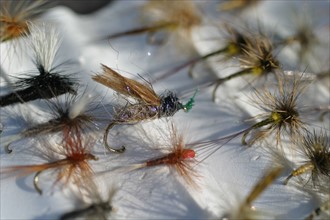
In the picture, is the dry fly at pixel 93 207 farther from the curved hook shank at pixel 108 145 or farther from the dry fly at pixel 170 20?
the dry fly at pixel 170 20

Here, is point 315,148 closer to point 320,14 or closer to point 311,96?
point 311,96

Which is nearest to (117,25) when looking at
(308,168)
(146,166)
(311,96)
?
(146,166)

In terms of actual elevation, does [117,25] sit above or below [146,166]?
above

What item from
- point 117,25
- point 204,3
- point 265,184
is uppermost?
point 204,3

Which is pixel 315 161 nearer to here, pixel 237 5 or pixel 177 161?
pixel 177 161

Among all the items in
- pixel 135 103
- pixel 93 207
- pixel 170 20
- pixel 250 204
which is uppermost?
pixel 170 20

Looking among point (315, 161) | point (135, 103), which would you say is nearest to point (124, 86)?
point (135, 103)
